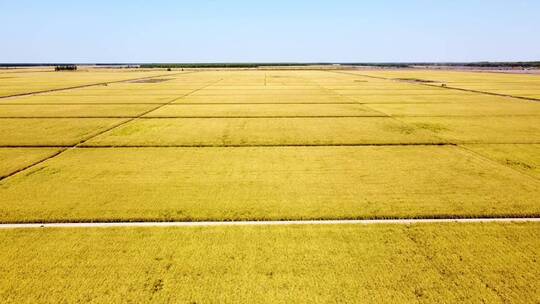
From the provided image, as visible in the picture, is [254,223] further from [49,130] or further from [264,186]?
[49,130]

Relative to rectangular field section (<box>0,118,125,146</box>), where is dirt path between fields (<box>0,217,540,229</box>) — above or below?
below

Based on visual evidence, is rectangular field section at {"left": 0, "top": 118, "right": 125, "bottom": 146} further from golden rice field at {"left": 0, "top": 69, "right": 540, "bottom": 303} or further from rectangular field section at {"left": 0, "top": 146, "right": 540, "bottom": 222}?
rectangular field section at {"left": 0, "top": 146, "right": 540, "bottom": 222}

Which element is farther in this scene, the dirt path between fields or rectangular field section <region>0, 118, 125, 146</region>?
rectangular field section <region>0, 118, 125, 146</region>

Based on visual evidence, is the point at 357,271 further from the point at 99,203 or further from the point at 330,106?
the point at 330,106

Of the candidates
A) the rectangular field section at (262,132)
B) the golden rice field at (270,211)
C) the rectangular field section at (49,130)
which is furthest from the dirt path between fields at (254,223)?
the rectangular field section at (49,130)

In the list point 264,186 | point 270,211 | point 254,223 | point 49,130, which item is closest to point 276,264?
point 254,223

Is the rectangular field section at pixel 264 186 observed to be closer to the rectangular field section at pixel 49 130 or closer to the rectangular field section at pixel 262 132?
the rectangular field section at pixel 262 132

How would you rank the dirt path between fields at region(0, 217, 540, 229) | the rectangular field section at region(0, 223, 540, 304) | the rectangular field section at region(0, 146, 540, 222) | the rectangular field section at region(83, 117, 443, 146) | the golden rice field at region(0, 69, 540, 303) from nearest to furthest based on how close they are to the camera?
the rectangular field section at region(0, 223, 540, 304), the golden rice field at region(0, 69, 540, 303), the dirt path between fields at region(0, 217, 540, 229), the rectangular field section at region(0, 146, 540, 222), the rectangular field section at region(83, 117, 443, 146)

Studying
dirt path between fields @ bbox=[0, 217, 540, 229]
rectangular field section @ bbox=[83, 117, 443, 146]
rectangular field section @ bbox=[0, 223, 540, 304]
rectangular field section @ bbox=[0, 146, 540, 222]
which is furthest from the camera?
rectangular field section @ bbox=[83, 117, 443, 146]

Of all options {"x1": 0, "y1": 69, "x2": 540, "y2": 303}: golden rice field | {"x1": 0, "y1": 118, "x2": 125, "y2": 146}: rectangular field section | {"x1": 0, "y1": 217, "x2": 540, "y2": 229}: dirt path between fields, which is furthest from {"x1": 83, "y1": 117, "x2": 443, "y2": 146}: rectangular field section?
{"x1": 0, "y1": 217, "x2": 540, "y2": 229}: dirt path between fields
